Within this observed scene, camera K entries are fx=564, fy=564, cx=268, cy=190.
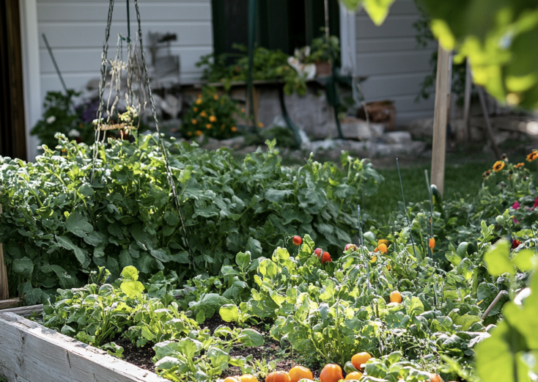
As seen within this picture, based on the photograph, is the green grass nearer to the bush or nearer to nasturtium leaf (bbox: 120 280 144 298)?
the bush

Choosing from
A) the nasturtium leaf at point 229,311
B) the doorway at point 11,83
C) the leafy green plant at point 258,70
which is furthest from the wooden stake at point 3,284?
the leafy green plant at point 258,70

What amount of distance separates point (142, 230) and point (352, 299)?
102cm

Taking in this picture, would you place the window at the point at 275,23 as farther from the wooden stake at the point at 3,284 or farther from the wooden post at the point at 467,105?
the wooden stake at the point at 3,284

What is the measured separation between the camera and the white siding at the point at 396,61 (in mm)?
7488

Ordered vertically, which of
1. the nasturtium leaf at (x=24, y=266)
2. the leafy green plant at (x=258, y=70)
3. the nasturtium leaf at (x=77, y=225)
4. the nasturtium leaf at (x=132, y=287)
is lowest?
the nasturtium leaf at (x=132, y=287)

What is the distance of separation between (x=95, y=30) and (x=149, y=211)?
4.50 m

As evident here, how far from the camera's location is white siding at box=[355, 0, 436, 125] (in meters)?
7.49

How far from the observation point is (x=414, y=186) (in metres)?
4.62

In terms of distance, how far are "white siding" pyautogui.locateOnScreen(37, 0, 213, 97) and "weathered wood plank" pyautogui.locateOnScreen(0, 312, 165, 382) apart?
4592 mm

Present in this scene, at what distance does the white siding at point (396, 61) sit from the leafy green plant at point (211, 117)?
83.7 inches

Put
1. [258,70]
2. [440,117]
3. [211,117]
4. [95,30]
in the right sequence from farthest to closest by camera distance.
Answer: [258,70], [95,30], [211,117], [440,117]

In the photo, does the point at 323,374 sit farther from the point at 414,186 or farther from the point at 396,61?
the point at 396,61

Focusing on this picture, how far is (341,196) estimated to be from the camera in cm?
274

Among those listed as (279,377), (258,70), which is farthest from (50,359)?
(258,70)
